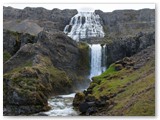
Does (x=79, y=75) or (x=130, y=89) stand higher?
(x=79, y=75)

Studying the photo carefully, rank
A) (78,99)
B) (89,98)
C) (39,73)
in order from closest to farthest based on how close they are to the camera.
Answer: (78,99)
(89,98)
(39,73)

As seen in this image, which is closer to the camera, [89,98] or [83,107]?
[83,107]

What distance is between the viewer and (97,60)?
16297 millimetres

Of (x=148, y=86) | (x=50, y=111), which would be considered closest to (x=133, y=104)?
(x=148, y=86)

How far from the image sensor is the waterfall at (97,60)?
1469cm

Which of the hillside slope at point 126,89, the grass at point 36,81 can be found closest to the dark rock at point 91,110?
the hillside slope at point 126,89

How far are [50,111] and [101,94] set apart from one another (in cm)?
187

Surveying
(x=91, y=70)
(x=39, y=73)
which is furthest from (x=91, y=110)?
(x=91, y=70)

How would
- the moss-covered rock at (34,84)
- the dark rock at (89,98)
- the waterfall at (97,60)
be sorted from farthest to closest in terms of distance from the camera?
the waterfall at (97,60), the dark rock at (89,98), the moss-covered rock at (34,84)

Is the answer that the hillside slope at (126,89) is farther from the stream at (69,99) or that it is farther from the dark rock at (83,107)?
the stream at (69,99)

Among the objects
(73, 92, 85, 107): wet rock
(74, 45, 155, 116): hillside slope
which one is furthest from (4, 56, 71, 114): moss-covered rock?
(74, 45, 155, 116): hillside slope

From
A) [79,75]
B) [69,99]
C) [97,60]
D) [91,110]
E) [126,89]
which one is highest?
[97,60]

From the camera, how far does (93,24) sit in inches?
953

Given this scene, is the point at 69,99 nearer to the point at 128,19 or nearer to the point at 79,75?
the point at 79,75
